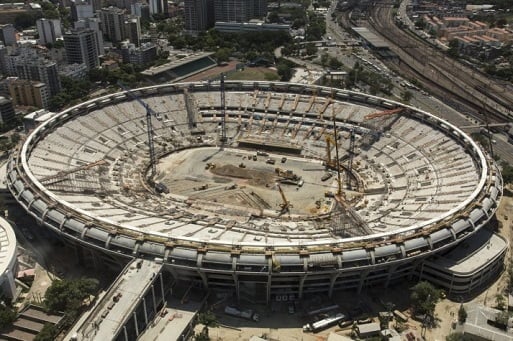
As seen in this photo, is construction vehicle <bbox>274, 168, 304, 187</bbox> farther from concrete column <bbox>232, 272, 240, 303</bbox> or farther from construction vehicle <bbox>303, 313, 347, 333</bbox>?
construction vehicle <bbox>303, 313, 347, 333</bbox>

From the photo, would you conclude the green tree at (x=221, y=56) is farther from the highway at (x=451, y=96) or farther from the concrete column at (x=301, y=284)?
the concrete column at (x=301, y=284)

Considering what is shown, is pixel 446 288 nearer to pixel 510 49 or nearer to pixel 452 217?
pixel 452 217

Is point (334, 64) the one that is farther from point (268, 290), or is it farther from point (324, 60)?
point (268, 290)

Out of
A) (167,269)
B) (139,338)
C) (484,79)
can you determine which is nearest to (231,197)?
(167,269)

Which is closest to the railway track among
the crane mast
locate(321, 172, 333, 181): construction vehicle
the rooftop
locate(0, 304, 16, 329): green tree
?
locate(321, 172, 333, 181): construction vehicle

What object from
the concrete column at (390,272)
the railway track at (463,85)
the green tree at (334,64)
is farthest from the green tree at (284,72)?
the concrete column at (390,272)

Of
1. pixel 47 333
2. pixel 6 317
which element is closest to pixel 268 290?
pixel 47 333
